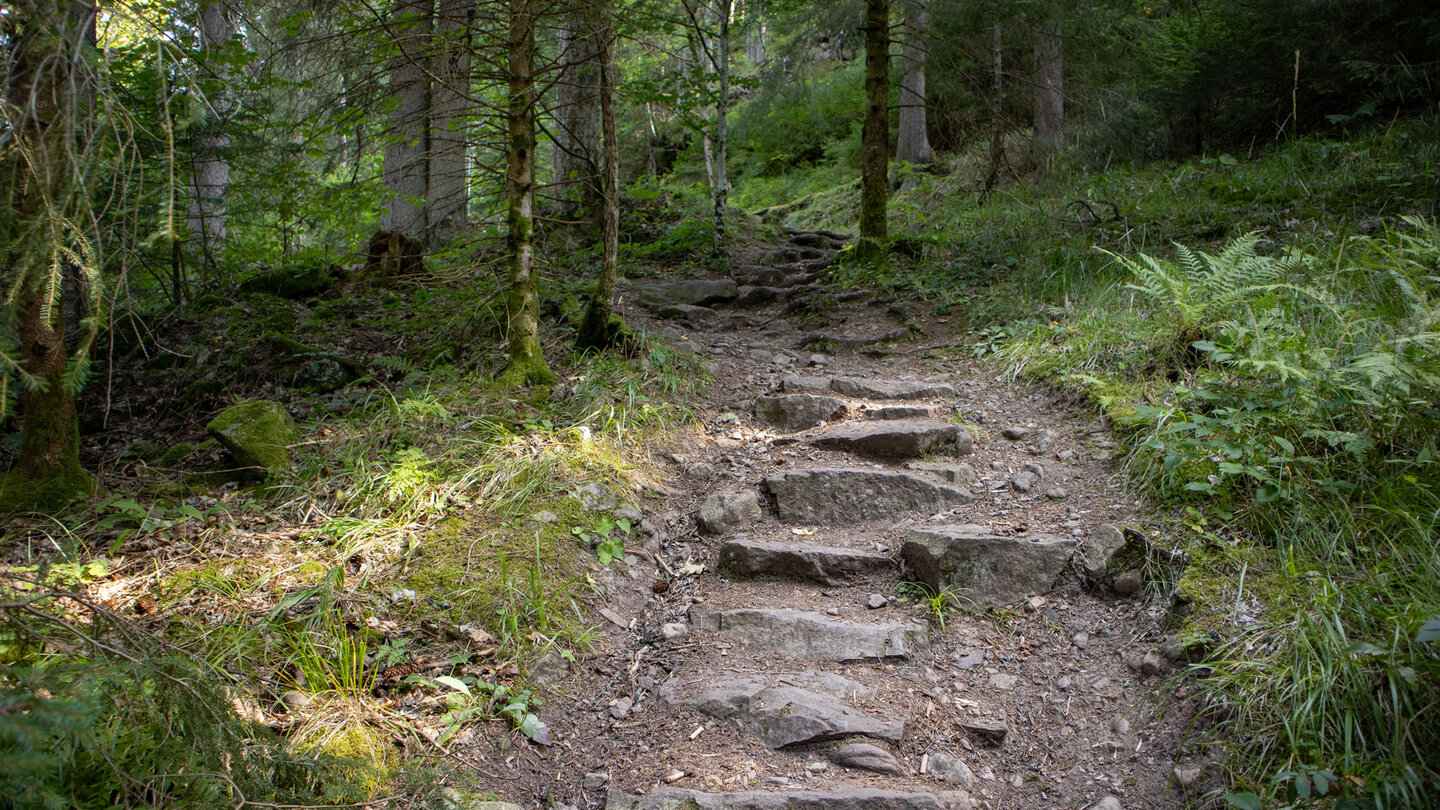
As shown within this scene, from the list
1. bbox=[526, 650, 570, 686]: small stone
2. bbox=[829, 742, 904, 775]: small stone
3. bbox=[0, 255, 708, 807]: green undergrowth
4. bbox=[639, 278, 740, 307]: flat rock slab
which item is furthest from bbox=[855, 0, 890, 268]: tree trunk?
bbox=[829, 742, 904, 775]: small stone

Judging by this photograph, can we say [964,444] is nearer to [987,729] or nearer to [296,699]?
[987,729]

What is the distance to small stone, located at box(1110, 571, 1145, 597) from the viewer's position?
3.17 m

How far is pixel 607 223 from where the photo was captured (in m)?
5.42

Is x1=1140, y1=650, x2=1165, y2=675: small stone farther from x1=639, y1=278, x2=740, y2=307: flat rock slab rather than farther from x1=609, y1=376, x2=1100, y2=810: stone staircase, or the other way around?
x1=639, y1=278, x2=740, y2=307: flat rock slab

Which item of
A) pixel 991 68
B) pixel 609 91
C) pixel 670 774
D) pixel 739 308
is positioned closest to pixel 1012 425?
pixel 670 774

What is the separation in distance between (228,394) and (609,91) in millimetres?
3720

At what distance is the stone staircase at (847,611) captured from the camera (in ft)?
8.58

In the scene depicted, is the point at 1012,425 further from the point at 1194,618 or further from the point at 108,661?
the point at 108,661

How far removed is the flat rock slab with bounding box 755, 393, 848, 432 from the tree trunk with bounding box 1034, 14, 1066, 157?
5837mm

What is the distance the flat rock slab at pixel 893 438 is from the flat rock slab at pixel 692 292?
12.2 ft

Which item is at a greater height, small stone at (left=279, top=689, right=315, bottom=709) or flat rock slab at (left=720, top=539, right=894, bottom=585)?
flat rock slab at (left=720, top=539, right=894, bottom=585)

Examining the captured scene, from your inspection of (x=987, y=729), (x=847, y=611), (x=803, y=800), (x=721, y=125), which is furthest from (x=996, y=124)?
(x=803, y=800)

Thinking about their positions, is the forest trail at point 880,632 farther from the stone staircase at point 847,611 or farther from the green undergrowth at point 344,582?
the green undergrowth at point 344,582

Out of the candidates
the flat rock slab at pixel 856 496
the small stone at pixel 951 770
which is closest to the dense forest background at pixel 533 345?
the small stone at pixel 951 770
